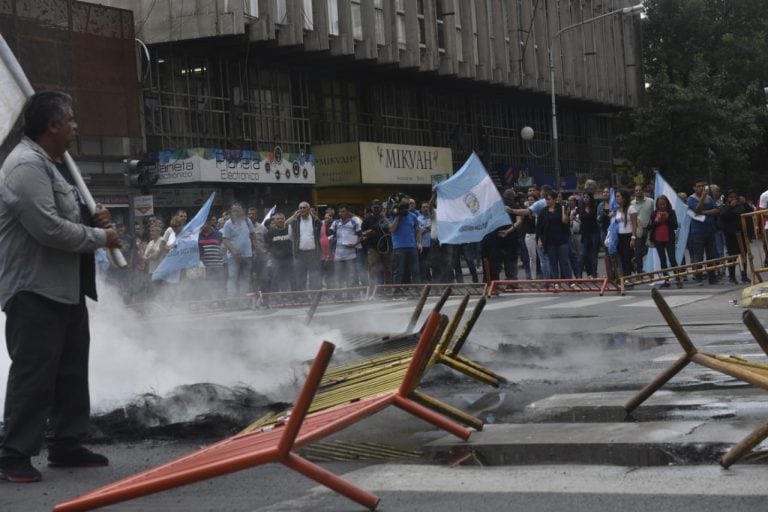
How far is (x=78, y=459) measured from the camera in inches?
229

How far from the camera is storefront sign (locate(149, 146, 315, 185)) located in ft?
107

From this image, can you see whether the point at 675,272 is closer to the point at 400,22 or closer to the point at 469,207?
the point at 469,207

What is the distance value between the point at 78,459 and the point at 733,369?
313cm

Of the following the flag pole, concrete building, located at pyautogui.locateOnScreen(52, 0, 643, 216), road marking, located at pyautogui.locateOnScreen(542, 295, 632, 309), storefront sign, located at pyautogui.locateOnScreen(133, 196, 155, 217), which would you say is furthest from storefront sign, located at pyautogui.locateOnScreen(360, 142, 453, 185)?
the flag pole

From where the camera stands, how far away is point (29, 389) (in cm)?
552

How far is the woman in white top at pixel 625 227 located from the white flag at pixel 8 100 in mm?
14519

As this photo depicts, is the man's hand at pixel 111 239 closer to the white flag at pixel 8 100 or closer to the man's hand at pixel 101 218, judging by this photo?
the man's hand at pixel 101 218

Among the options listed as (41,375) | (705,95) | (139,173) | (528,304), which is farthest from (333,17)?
(41,375)

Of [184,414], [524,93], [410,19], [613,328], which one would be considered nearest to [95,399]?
[184,414]

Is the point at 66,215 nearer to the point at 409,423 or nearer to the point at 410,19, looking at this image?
the point at 409,423

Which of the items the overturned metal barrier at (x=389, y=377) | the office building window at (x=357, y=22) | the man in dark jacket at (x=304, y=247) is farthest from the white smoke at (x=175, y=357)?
the office building window at (x=357, y=22)

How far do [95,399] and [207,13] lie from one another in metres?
27.4

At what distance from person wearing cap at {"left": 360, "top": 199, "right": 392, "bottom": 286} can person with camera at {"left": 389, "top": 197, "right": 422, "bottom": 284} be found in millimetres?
938

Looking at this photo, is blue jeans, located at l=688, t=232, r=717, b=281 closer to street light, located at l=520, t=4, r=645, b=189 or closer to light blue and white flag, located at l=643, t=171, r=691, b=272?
light blue and white flag, located at l=643, t=171, r=691, b=272
